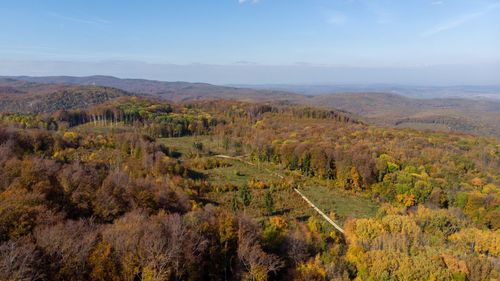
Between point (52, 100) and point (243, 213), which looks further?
point (52, 100)

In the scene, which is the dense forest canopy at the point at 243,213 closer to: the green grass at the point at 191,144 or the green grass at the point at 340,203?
the green grass at the point at 340,203

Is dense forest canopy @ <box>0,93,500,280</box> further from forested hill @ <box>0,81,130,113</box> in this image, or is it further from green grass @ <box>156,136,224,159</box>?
forested hill @ <box>0,81,130,113</box>

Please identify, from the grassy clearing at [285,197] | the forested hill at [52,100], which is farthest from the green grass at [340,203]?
the forested hill at [52,100]

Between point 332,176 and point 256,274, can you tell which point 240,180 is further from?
point 256,274

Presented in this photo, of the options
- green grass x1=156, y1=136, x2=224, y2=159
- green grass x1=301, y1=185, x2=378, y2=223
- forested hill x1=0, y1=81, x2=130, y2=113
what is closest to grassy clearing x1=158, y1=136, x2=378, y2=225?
green grass x1=301, y1=185, x2=378, y2=223

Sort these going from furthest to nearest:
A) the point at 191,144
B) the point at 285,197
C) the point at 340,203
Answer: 1. the point at 191,144
2. the point at 285,197
3. the point at 340,203

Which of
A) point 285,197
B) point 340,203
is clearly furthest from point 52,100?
point 340,203

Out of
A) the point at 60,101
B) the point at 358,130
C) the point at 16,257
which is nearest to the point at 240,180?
the point at 16,257

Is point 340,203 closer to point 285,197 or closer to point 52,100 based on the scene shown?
point 285,197
